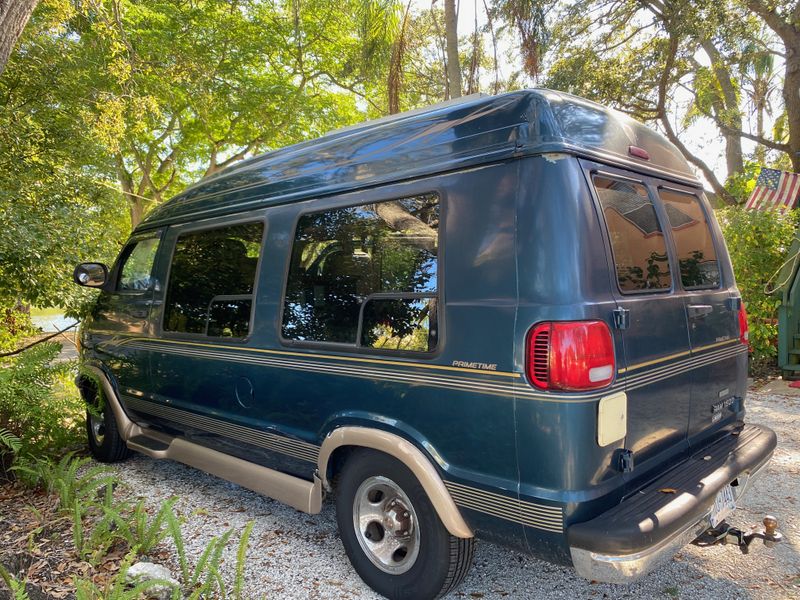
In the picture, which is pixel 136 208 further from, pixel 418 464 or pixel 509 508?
pixel 509 508

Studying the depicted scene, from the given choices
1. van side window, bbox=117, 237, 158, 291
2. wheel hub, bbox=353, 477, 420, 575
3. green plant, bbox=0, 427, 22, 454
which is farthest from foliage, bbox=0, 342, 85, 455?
wheel hub, bbox=353, 477, 420, 575

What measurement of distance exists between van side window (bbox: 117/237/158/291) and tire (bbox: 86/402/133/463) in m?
1.06

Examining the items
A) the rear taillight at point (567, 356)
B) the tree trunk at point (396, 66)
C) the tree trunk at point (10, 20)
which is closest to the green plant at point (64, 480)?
the tree trunk at point (10, 20)

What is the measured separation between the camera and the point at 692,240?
3.30 metres

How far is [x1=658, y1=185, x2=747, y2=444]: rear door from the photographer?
119 inches

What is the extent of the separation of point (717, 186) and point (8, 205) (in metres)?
13.5

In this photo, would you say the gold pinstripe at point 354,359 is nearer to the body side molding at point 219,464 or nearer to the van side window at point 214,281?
the van side window at point 214,281

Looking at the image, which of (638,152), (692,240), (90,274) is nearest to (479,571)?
(692,240)

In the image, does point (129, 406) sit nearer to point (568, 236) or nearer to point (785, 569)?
point (568, 236)

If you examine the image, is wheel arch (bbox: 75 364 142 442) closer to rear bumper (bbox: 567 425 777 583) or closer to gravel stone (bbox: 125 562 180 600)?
gravel stone (bbox: 125 562 180 600)

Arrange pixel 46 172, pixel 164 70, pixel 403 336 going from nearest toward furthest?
pixel 403 336, pixel 46 172, pixel 164 70

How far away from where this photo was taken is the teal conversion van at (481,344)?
2320 millimetres

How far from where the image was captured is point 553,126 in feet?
8.02

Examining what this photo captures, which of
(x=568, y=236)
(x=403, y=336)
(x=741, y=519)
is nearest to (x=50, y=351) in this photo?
(x=403, y=336)
